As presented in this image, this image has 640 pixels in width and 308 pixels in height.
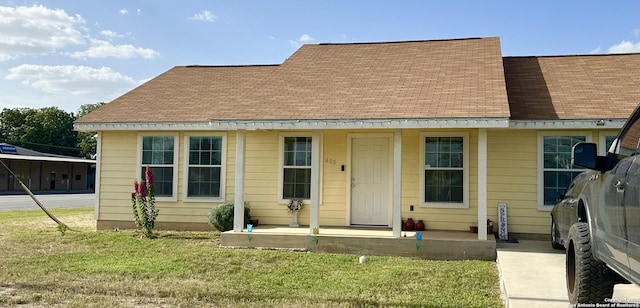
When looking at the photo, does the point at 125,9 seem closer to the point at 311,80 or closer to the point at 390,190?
the point at 311,80

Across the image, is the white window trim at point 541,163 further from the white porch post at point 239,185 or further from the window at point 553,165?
the white porch post at point 239,185

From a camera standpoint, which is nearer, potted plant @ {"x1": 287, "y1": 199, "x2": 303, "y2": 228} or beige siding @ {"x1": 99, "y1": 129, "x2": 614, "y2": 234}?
beige siding @ {"x1": 99, "y1": 129, "x2": 614, "y2": 234}

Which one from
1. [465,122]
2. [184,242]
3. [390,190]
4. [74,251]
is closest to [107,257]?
[74,251]

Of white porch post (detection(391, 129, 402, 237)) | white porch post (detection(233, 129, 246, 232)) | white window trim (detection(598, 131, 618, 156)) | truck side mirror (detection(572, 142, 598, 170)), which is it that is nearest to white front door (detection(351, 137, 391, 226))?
white porch post (detection(391, 129, 402, 237))

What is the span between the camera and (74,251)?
955 cm

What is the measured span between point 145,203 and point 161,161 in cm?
141

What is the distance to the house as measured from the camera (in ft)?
32.6

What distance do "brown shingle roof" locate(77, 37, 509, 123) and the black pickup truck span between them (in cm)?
503

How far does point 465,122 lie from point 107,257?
687cm

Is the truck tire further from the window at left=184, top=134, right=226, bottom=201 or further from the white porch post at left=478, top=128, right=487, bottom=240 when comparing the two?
the window at left=184, top=134, right=226, bottom=201

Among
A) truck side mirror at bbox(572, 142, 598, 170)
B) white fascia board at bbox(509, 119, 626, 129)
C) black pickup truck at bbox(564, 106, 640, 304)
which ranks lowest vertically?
black pickup truck at bbox(564, 106, 640, 304)

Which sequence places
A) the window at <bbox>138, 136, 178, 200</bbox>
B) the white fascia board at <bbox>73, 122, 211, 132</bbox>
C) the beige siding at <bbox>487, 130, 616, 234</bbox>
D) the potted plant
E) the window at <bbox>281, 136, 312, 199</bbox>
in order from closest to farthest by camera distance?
1. the beige siding at <bbox>487, 130, 616, 234</bbox>
2. the potted plant
3. the window at <bbox>281, 136, 312, 199</bbox>
4. the white fascia board at <bbox>73, 122, 211, 132</bbox>
5. the window at <bbox>138, 136, 178, 200</bbox>

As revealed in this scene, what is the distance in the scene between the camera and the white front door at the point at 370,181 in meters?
11.3

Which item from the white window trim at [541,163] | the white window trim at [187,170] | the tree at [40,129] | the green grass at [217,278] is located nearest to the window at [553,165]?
the white window trim at [541,163]
